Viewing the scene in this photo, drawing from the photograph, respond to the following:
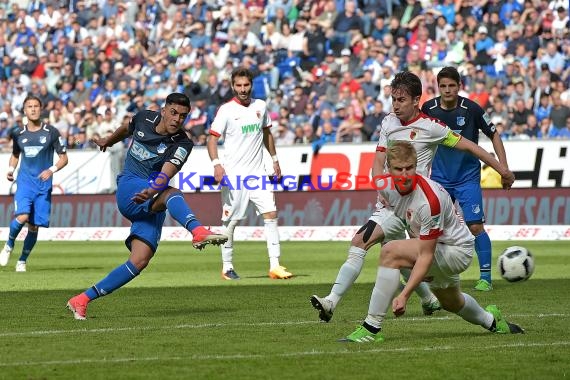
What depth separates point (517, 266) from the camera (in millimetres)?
12398

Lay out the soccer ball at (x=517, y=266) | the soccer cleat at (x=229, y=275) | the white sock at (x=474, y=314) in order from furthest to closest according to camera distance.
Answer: the soccer cleat at (x=229, y=275)
the soccer ball at (x=517, y=266)
the white sock at (x=474, y=314)

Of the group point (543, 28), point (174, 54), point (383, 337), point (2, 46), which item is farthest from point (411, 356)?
point (2, 46)

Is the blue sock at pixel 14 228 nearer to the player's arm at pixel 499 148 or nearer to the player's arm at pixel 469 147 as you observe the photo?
the player's arm at pixel 499 148

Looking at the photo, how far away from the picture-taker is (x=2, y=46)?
121ft

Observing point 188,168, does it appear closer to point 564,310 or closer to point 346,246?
point 346,246

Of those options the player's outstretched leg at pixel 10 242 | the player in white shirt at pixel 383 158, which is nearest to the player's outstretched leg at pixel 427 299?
the player in white shirt at pixel 383 158

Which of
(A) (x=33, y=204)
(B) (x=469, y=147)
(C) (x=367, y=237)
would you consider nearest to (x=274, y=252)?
(A) (x=33, y=204)

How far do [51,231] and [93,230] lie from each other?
3.66ft

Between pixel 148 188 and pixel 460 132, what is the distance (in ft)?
13.7

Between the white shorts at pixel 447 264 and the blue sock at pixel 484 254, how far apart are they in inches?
196

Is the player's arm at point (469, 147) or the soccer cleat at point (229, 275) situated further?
the soccer cleat at point (229, 275)

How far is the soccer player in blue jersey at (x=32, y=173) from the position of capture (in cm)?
1809

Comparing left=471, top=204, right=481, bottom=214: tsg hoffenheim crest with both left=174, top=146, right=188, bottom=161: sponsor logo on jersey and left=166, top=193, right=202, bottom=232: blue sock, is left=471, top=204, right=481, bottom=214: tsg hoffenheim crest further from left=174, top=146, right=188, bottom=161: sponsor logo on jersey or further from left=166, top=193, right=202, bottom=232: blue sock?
left=166, top=193, right=202, bottom=232: blue sock

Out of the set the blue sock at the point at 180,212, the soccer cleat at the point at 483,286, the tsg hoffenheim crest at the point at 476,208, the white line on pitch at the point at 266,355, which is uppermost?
the blue sock at the point at 180,212
